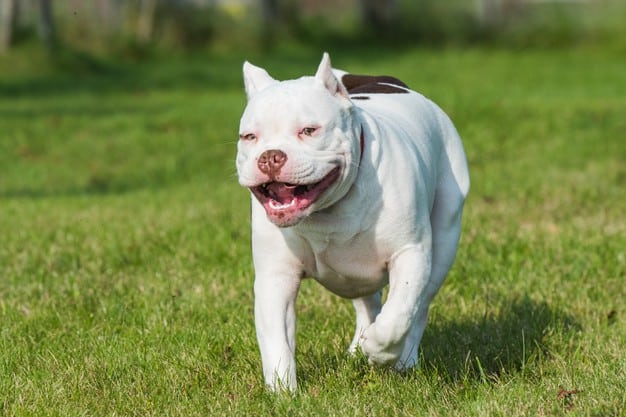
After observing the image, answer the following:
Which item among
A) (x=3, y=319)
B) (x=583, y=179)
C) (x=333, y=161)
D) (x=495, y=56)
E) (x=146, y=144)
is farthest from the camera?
(x=495, y=56)

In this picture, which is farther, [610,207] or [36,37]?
[36,37]

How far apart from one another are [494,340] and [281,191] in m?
1.79

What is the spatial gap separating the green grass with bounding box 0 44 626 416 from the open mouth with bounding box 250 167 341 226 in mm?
611

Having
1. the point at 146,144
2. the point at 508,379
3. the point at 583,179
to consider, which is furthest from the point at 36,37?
the point at 508,379

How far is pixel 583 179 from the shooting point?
1132 centimetres

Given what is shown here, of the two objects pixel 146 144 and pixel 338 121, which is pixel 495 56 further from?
pixel 338 121

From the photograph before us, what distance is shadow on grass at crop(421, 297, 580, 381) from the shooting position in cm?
509

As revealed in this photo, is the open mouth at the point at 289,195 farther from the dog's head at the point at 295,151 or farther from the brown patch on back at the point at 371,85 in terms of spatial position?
the brown patch on back at the point at 371,85

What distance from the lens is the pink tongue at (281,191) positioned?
13.8 feet

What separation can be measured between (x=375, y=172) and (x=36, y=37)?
838 inches

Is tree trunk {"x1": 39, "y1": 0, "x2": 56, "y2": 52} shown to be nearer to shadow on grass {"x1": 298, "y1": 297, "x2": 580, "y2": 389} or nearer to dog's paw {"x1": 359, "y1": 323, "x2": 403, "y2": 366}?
shadow on grass {"x1": 298, "y1": 297, "x2": 580, "y2": 389}

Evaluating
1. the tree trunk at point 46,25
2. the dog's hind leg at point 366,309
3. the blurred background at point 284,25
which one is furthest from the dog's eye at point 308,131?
the blurred background at point 284,25

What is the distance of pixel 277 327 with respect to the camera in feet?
14.7

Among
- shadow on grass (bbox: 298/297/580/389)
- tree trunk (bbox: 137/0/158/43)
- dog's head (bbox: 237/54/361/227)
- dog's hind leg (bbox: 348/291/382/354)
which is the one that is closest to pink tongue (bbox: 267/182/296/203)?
dog's head (bbox: 237/54/361/227)
